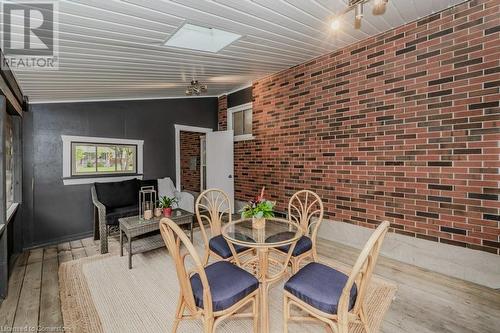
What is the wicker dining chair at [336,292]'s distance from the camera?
139 cm

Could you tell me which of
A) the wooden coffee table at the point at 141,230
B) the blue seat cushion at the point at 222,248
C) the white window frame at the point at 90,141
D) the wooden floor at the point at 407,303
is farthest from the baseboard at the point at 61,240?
the blue seat cushion at the point at 222,248

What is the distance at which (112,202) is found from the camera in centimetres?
398

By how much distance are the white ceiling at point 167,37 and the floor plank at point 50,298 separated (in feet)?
7.14

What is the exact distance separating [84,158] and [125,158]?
2.09 feet

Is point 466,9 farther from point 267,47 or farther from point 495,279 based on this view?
point 495,279

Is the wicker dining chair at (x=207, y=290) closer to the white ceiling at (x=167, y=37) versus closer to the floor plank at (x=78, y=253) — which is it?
the white ceiling at (x=167, y=37)

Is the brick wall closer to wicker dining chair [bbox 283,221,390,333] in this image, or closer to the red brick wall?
the red brick wall

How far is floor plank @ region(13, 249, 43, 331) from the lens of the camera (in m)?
1.97

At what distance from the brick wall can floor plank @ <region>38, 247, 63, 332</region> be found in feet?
13.8

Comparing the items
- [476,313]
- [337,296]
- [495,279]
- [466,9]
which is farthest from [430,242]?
[466,9]

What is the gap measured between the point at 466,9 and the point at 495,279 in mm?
2651

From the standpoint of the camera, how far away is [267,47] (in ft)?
9.97

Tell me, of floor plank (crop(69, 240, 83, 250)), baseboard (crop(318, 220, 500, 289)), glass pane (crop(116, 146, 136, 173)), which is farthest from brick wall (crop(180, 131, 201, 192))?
baseboard (crop(318, 220, 500, 289))

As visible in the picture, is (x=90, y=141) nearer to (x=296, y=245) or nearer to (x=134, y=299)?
(x=134, y=299)
